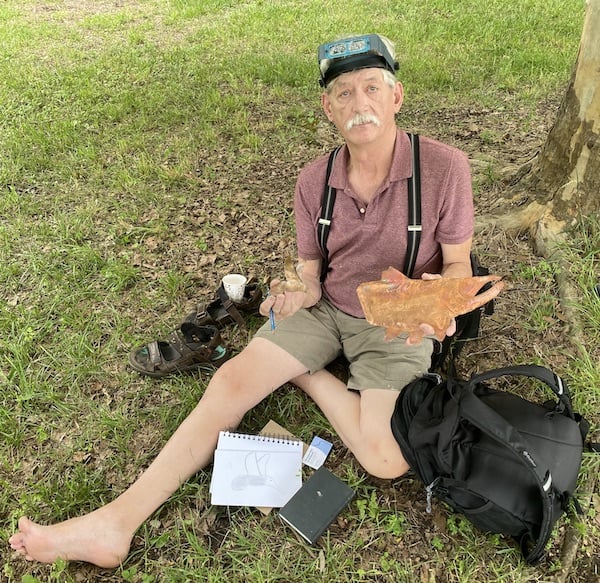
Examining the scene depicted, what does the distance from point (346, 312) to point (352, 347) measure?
19cm

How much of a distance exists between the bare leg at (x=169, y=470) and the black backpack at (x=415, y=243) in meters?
0.60

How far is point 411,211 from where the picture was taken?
2166 mm

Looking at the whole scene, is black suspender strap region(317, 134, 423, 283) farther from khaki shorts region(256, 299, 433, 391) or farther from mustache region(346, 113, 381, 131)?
khaki shorts region(256, 299, 433, 391)

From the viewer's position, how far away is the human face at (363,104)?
6.73 ft

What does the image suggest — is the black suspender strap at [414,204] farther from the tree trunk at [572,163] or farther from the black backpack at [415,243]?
the tree trunk at [572,163]

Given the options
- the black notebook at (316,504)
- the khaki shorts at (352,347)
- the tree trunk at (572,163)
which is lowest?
the black notebook at (316,504)

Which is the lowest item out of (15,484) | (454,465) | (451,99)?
(15,484)

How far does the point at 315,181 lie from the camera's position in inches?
92.4

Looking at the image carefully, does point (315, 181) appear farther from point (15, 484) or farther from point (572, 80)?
point (15, 484)

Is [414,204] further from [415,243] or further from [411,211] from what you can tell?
[415,243]

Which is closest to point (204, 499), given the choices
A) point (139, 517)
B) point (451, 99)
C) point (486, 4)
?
point (139, 517)

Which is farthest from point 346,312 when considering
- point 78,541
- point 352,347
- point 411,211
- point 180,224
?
point 180,224

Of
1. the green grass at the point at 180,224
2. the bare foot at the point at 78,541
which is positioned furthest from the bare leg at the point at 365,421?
the bare foot at the point at 78,541

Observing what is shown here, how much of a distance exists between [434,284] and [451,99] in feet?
12.1
